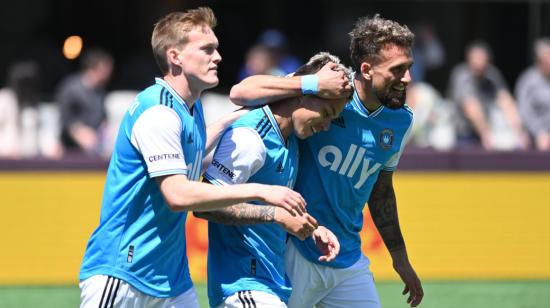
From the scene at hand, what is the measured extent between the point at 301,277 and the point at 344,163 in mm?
717

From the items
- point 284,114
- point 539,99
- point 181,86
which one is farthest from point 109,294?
point 539,99

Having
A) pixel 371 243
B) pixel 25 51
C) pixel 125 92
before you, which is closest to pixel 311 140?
pixel 371 243

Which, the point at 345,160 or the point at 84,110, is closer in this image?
the point at 345,160

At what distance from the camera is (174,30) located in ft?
16.4

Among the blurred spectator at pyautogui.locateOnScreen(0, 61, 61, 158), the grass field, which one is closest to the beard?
the grass field

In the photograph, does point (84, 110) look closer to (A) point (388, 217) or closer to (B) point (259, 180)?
(A) point (388, 217)

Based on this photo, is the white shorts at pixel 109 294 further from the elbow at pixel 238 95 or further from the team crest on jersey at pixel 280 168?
the elbow at pixel 238 95

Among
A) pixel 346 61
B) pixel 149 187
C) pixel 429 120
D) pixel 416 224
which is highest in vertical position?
pixel 149 187

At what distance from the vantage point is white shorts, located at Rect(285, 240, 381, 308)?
231 inches

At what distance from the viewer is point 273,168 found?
5316mm

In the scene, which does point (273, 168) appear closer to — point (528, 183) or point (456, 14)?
point (528, 183)

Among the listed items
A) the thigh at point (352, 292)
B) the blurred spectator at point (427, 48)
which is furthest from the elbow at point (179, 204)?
the blurred spectator at point (427, 48)

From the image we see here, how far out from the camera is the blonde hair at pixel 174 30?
4992 mm

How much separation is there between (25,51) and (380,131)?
1079 cm
